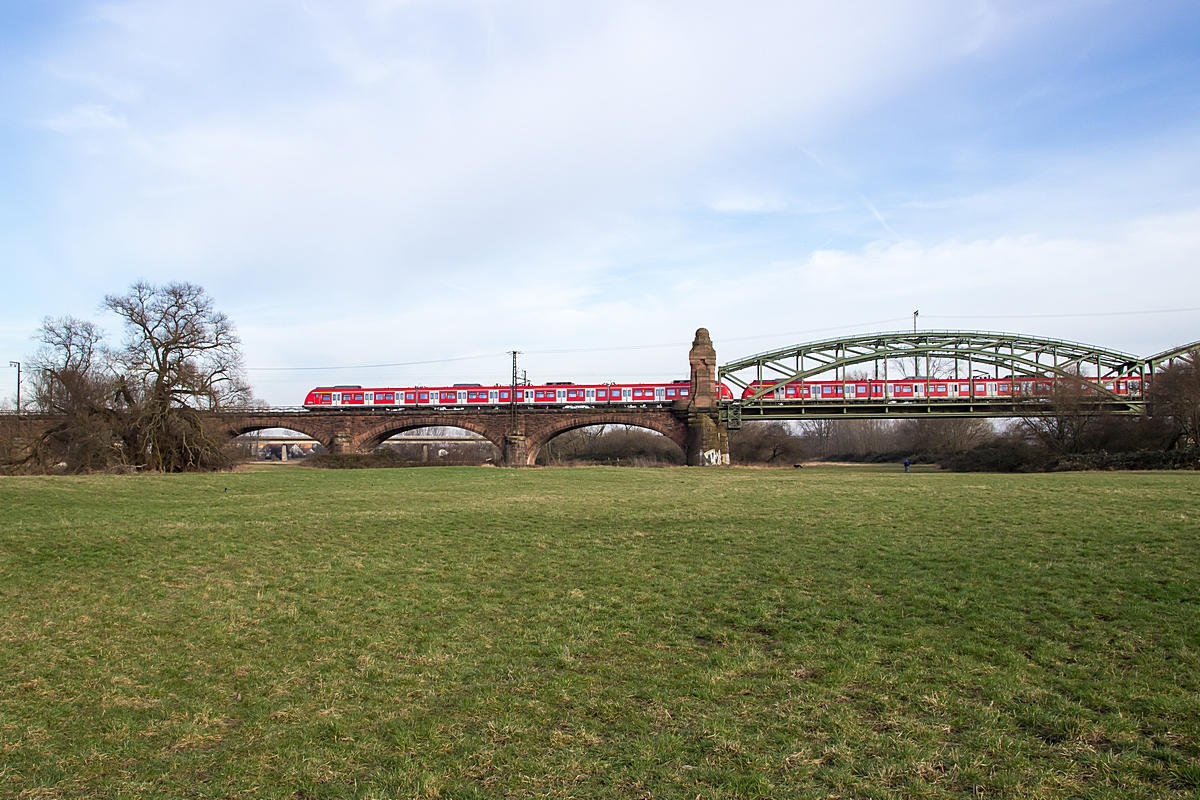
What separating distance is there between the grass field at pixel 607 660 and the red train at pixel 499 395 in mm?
47013

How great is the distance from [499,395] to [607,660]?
5900cm

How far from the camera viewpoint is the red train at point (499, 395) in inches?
2514

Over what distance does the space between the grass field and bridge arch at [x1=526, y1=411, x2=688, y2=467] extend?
4561cm

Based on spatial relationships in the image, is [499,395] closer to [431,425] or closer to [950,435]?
[431,425]

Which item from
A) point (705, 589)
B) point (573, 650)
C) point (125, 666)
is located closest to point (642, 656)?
point (573, 650)

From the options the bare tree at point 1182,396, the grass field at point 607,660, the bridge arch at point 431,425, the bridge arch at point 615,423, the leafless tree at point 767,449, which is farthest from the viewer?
the leafless tree at point 767,449

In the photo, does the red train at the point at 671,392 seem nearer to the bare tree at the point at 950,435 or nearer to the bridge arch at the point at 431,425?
the bridge arch at the point at 431,425

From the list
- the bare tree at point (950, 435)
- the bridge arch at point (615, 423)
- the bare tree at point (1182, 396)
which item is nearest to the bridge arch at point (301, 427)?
the bridge arch at point (615, 423)

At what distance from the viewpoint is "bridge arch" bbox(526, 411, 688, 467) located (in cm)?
6247

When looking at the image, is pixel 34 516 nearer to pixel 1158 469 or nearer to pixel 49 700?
pixel 49 700

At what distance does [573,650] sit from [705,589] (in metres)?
3.30

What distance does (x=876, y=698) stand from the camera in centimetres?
661

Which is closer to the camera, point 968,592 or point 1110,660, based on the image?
point 1110,660

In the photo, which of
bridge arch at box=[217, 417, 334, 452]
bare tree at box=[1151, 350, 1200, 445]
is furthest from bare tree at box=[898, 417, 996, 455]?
bridge arch at box=[217, 417, 334, 452]
